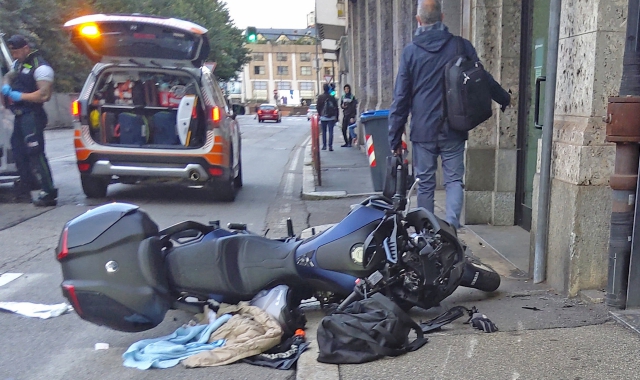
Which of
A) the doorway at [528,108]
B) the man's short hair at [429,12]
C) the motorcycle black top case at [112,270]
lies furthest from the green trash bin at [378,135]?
the motorcycle black top case at [112,270]

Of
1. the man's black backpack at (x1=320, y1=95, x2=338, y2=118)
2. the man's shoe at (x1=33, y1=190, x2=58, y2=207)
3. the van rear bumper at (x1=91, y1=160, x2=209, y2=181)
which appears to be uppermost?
the man's black backpack at (x1=320, y1=95, x2=338, y2=118)

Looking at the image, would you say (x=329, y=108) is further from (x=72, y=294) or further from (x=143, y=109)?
(x=72, y=294)

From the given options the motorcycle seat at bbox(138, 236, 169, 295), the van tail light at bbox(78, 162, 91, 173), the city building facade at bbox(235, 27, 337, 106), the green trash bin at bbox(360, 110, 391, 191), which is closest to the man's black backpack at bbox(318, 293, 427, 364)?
the motorcycle seat at bbox(138, 236, 169, 295)

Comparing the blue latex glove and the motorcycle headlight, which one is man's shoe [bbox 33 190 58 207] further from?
the motorcycle headlight

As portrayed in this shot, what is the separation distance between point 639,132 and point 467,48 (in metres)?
1.71

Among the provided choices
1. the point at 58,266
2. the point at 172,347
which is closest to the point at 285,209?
the point at 58,266

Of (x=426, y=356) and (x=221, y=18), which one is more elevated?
(x=221, y=18)

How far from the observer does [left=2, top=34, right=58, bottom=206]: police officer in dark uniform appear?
25.9ft

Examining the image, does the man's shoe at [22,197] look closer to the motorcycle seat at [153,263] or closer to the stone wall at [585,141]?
the motorcycle seat at [153,263]

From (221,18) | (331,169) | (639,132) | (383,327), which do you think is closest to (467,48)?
(639,132)

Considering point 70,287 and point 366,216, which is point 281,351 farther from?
point 70,287

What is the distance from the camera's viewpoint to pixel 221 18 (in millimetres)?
49812

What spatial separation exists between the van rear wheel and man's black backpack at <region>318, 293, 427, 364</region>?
A: 6133mm

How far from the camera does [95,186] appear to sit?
877 centimetres
